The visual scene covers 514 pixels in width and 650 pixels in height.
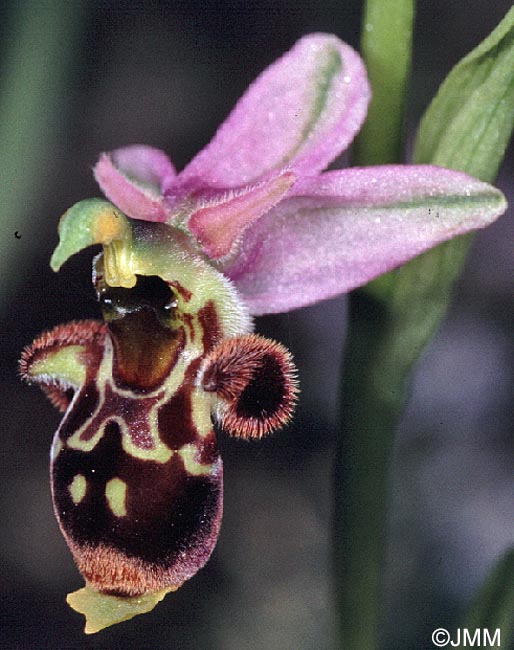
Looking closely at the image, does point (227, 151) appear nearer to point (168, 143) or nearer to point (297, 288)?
point (297, 288)

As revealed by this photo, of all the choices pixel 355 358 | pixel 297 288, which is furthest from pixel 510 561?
pixel 297 288

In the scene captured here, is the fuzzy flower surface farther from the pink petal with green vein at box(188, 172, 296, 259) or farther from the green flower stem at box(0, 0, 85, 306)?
the green flower stem at box(0, 0, 85, 306)

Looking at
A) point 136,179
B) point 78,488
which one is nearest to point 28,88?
point 136,179

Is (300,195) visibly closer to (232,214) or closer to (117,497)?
(232,214)

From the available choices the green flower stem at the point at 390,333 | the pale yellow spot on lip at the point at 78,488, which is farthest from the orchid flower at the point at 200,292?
the green flower stem at the point at 390,333

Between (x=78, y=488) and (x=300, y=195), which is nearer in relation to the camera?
(x=78, y=488)

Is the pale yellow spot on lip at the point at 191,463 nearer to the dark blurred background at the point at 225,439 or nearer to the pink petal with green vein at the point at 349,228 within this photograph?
the pink petal with green vein at the point at 349,228

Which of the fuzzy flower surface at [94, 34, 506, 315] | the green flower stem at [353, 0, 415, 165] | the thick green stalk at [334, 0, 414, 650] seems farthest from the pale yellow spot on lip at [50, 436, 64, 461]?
the green flower stem at [353, 0, 415, 165]
